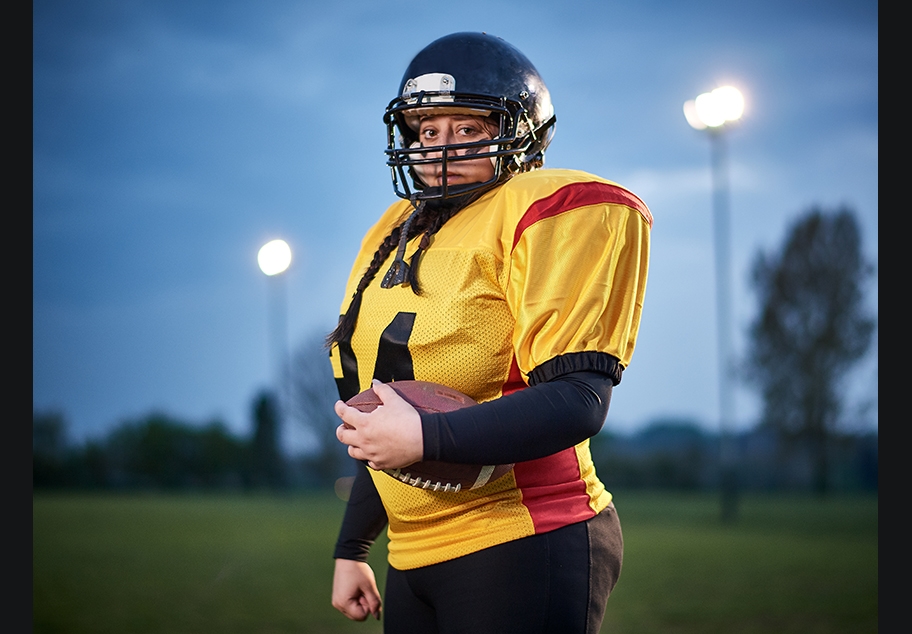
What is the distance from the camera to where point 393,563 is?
1.62 meters

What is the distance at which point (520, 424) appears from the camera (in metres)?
1.27

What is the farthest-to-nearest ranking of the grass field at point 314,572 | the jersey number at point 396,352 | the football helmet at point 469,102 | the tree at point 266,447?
the tree at point 266,447 → the grass field at point 314,572 → the football helmet at point 469,102 → the jersey number at point 396,352

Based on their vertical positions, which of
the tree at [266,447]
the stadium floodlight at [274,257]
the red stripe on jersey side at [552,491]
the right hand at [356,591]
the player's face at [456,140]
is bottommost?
the tree at [266,447]

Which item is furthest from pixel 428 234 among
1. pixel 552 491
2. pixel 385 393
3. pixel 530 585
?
pixel 530 585

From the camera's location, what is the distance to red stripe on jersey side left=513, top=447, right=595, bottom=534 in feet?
4.73

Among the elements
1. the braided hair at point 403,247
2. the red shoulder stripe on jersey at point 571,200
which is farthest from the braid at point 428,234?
the red shoulder stripe on jersey at point 571,200

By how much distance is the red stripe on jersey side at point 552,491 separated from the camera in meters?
1.44

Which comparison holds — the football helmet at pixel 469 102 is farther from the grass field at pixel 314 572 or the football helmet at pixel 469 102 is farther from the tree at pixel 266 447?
the tree at pixel 266 447

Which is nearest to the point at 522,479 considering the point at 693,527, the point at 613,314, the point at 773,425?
the point at 613,314

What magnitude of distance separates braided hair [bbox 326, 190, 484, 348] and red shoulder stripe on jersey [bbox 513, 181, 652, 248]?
0.22 metres

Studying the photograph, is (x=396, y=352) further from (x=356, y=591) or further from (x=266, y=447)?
(x=266, y=447)

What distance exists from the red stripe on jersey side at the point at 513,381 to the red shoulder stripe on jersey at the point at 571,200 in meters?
0.22

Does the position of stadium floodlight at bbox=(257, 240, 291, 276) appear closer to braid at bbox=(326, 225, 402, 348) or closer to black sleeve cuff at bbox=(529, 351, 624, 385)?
braid at bbox=(326, 225, 402, 348)

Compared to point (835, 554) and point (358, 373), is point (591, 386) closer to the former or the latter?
point (358, 373)
